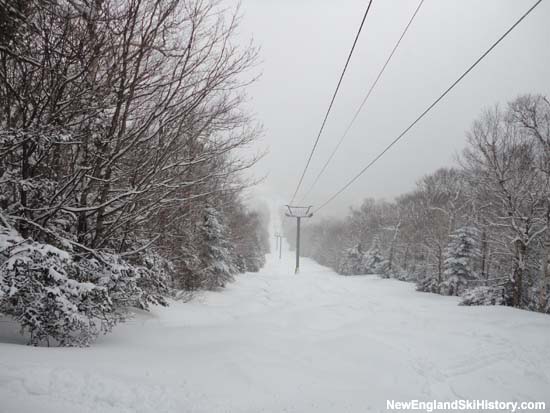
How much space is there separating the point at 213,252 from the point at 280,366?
11848 mm

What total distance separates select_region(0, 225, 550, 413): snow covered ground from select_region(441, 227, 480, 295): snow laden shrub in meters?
10.8

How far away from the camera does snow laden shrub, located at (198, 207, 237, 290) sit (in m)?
Result: 15.2

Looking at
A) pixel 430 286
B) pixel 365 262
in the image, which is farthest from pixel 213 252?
pixel 365 262

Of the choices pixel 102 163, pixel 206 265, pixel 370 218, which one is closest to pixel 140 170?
pixel 102 163

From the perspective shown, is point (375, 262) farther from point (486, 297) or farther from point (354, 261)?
point (486, 297)

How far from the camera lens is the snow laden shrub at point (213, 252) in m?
15.2

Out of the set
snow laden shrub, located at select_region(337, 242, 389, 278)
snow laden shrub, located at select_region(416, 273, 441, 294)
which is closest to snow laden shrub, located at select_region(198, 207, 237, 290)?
snow laden shrub, located at select_region(416, 273, 441, 294)

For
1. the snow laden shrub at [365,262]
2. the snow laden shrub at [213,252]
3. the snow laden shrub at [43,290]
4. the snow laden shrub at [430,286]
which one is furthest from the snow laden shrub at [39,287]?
the snow laden shrub at [365,262]

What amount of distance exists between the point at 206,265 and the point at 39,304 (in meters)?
12.0

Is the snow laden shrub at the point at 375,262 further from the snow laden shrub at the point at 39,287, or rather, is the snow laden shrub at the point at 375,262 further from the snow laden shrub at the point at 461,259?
the snow laden shrub at the point at 39,287

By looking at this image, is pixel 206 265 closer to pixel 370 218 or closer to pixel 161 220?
pixel 161 220

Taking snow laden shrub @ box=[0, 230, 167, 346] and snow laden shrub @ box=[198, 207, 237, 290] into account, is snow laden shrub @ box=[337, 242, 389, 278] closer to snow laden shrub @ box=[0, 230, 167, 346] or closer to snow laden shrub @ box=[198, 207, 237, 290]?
snow laden shrub @ box=[198, 207, 237, 290]

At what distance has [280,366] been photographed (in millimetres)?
4441

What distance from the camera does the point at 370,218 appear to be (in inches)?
1919
